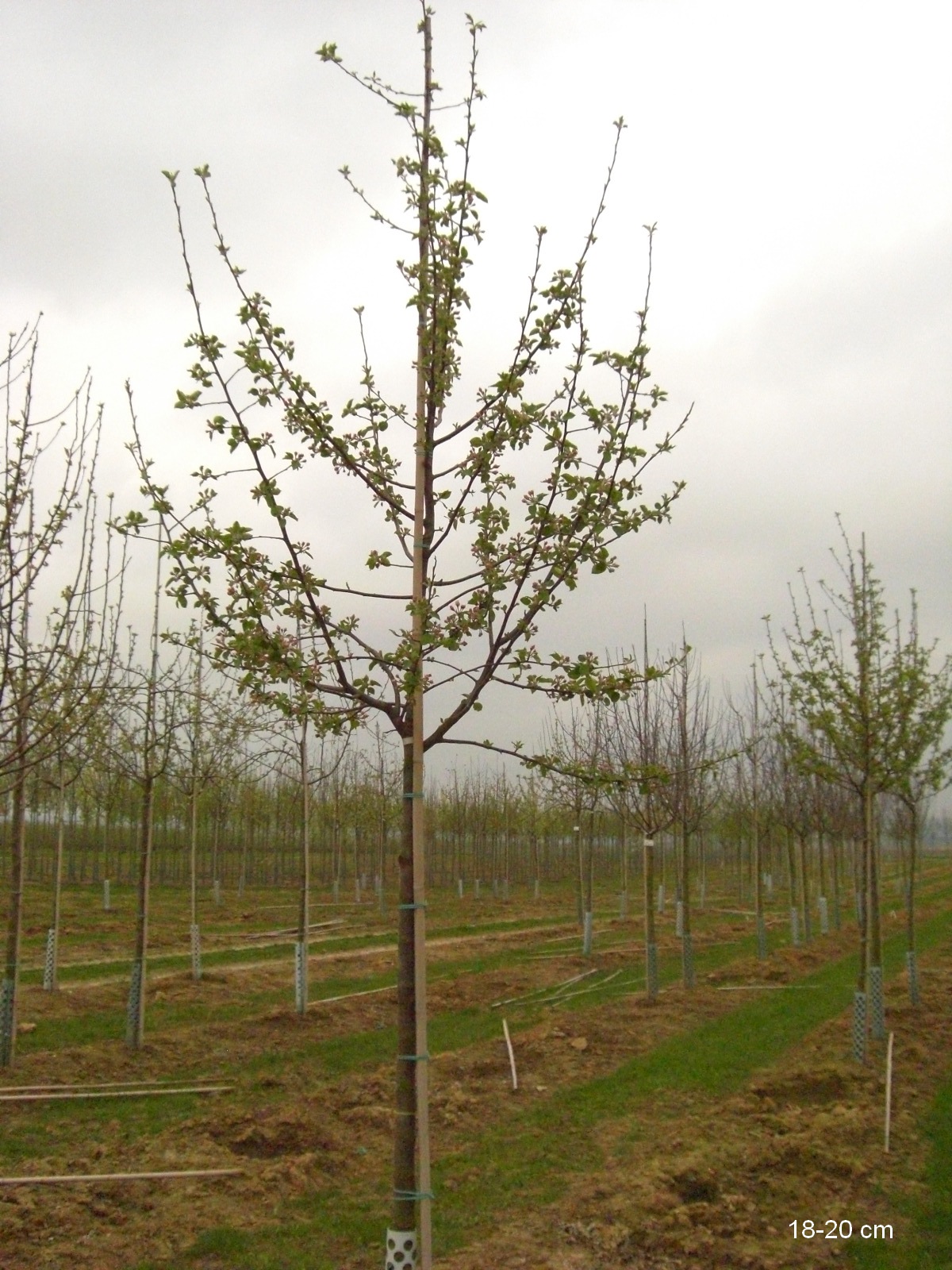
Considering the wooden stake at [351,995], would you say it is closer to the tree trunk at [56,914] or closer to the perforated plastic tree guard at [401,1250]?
the tree trunk at [56,914]

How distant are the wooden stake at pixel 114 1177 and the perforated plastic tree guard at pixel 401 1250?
3184 millimetres

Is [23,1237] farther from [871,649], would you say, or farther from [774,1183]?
[871,649]

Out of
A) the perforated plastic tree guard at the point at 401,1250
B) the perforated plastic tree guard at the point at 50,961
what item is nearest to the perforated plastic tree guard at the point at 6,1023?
the perforated plastic tree guard at the point at 50,961

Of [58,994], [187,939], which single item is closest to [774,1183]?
[58,994]

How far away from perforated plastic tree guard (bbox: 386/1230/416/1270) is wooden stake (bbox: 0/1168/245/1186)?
10.4 ft

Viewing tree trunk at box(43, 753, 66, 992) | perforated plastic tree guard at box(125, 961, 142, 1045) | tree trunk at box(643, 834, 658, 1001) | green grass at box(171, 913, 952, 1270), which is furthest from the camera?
tree trunk at box(643, 834, 658, 1001)

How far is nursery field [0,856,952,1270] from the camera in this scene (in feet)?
19.2

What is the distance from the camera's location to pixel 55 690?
18.8 feet

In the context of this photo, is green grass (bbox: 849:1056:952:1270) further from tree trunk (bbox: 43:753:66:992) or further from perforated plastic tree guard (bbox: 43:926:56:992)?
perforated plastic tree guard (bbox: 43:926:56:992)

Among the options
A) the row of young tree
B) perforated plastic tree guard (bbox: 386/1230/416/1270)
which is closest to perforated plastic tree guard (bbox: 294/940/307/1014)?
the row of young tree

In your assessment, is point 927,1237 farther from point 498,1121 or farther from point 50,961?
point 50,961

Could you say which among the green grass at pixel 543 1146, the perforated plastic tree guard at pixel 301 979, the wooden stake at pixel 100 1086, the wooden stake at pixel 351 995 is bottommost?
the wooden stake at pixel 351 995

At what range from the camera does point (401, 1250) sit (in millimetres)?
3904

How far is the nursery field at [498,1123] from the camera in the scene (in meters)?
5.86
